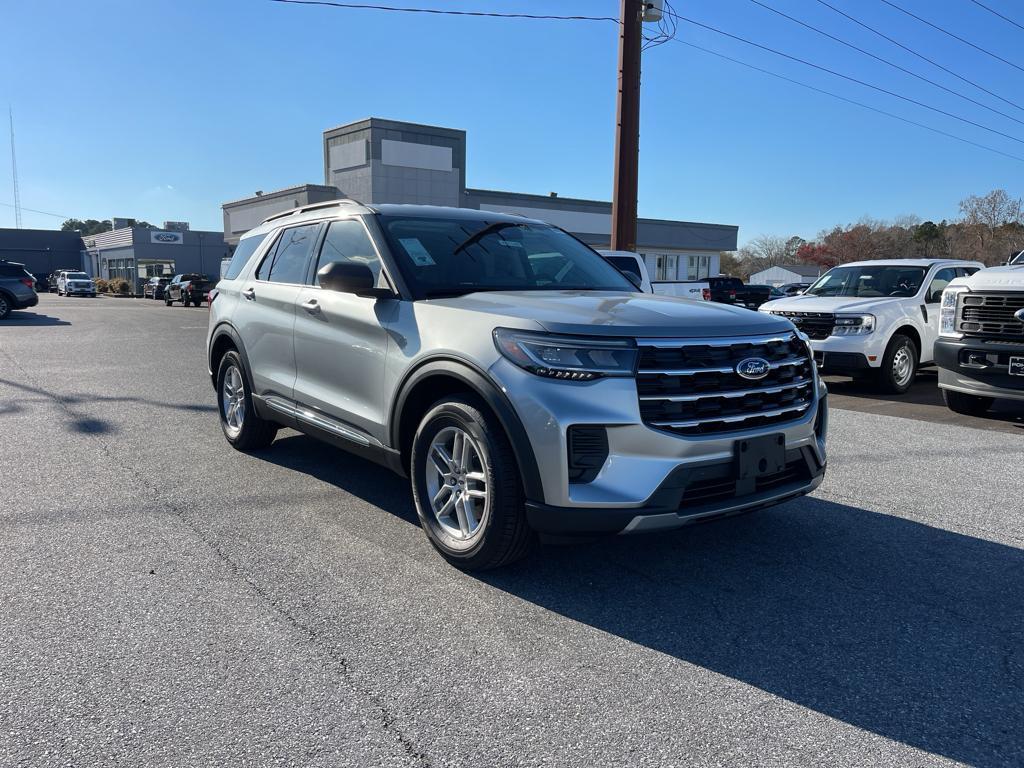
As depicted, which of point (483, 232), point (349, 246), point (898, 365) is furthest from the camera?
point (898, 365)

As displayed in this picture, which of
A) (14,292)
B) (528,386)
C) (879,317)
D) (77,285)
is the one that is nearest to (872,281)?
(879,317)

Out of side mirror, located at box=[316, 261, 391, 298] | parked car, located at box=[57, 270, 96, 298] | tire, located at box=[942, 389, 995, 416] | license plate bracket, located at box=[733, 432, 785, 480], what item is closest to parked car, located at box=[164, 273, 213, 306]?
parked car, located at box=[57, 270, 96, 298]

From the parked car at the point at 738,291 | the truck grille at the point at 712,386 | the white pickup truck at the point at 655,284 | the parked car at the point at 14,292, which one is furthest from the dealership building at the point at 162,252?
the truck grille at the point at 712,386

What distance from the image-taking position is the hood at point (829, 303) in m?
10.2

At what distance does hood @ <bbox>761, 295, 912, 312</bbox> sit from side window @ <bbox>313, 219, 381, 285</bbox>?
7.25m

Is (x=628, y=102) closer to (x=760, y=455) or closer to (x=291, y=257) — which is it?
(x=291, y=257)

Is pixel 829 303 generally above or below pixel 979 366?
above

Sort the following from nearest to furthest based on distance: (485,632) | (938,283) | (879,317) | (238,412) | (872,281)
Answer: (485,632), (238,412), (879,317), (938,283), (872,281)

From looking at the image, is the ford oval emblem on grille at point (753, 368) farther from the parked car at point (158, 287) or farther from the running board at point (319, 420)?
the parked car at point (158, 287)

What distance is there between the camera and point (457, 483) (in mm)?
3869

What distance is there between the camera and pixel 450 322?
387 cm

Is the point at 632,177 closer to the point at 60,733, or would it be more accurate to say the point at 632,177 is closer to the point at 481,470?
the point at 481,470

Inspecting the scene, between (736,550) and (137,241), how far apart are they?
70.5m

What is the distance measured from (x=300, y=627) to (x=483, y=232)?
2730 mm
